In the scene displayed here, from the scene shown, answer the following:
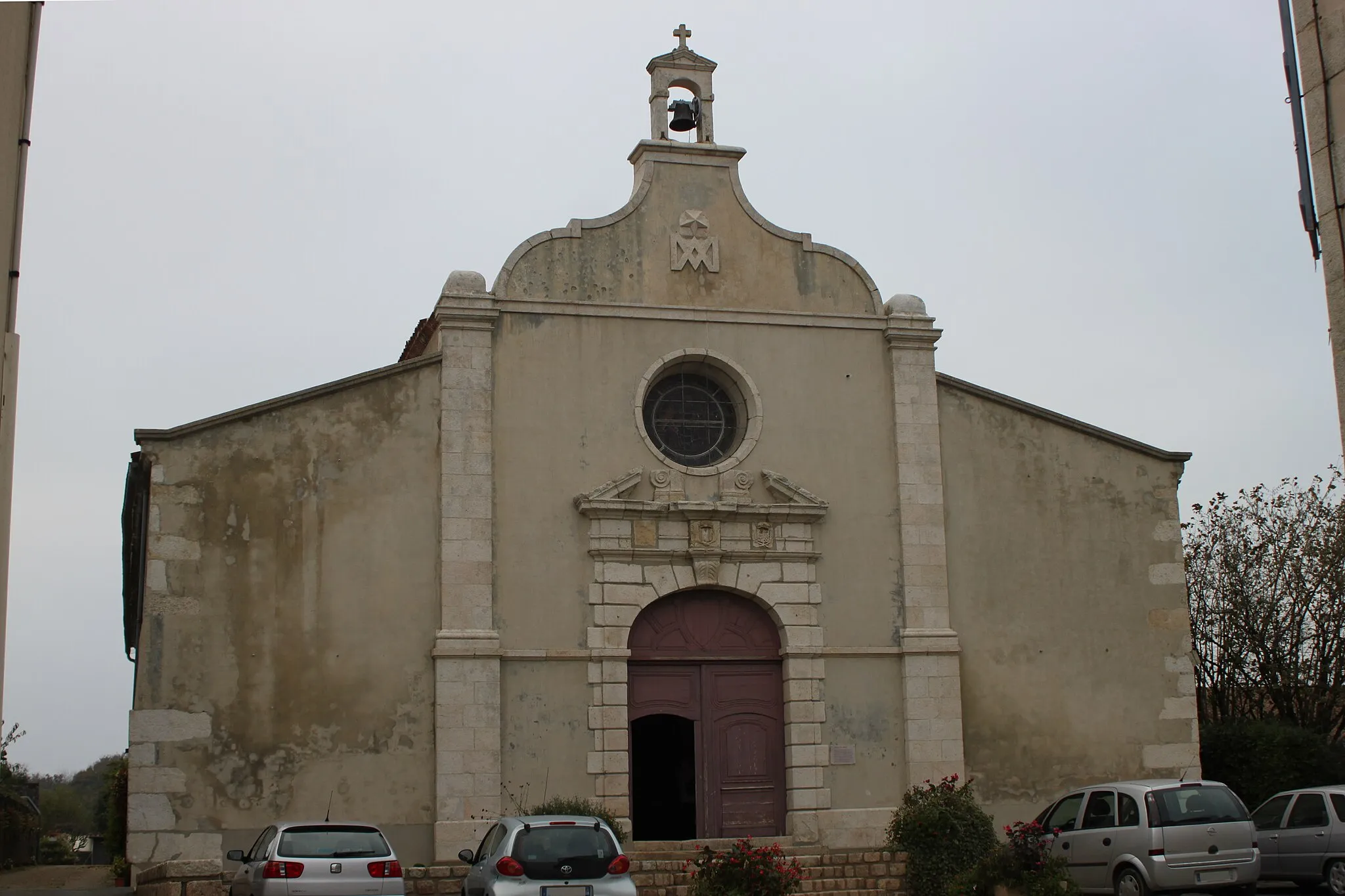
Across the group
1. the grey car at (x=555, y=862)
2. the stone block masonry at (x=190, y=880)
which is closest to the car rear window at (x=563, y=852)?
the grey car at (x=555, y=862)

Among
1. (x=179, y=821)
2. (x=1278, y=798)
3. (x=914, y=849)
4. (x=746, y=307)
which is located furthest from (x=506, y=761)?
(x=1278, y=798)

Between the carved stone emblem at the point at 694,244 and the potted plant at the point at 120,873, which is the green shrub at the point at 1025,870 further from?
the potted plant at the point at 120,873

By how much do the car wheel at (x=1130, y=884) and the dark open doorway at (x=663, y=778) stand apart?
221 inches

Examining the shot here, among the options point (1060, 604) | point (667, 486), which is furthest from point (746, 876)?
point (1060, 604)

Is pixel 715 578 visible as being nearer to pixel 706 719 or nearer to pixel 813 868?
pixel 706 719

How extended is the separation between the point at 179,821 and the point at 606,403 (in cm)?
682

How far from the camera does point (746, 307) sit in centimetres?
1977

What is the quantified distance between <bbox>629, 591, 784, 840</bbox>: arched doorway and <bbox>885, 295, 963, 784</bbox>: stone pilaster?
167 cm

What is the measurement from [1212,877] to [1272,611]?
12.5m

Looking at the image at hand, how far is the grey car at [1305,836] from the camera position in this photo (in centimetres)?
1619

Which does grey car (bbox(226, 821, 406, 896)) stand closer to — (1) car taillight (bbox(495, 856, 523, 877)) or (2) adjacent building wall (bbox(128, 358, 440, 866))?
(1) car taillight (bbox(495, 856, 523, 877))

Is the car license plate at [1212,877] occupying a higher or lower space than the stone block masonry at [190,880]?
lower

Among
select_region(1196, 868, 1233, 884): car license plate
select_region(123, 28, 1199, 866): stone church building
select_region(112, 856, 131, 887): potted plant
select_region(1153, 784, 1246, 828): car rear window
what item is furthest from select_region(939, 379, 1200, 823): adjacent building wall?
select_region(112, 856, 131, 887): potted plant

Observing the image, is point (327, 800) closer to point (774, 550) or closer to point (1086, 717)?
point (774, 550)
